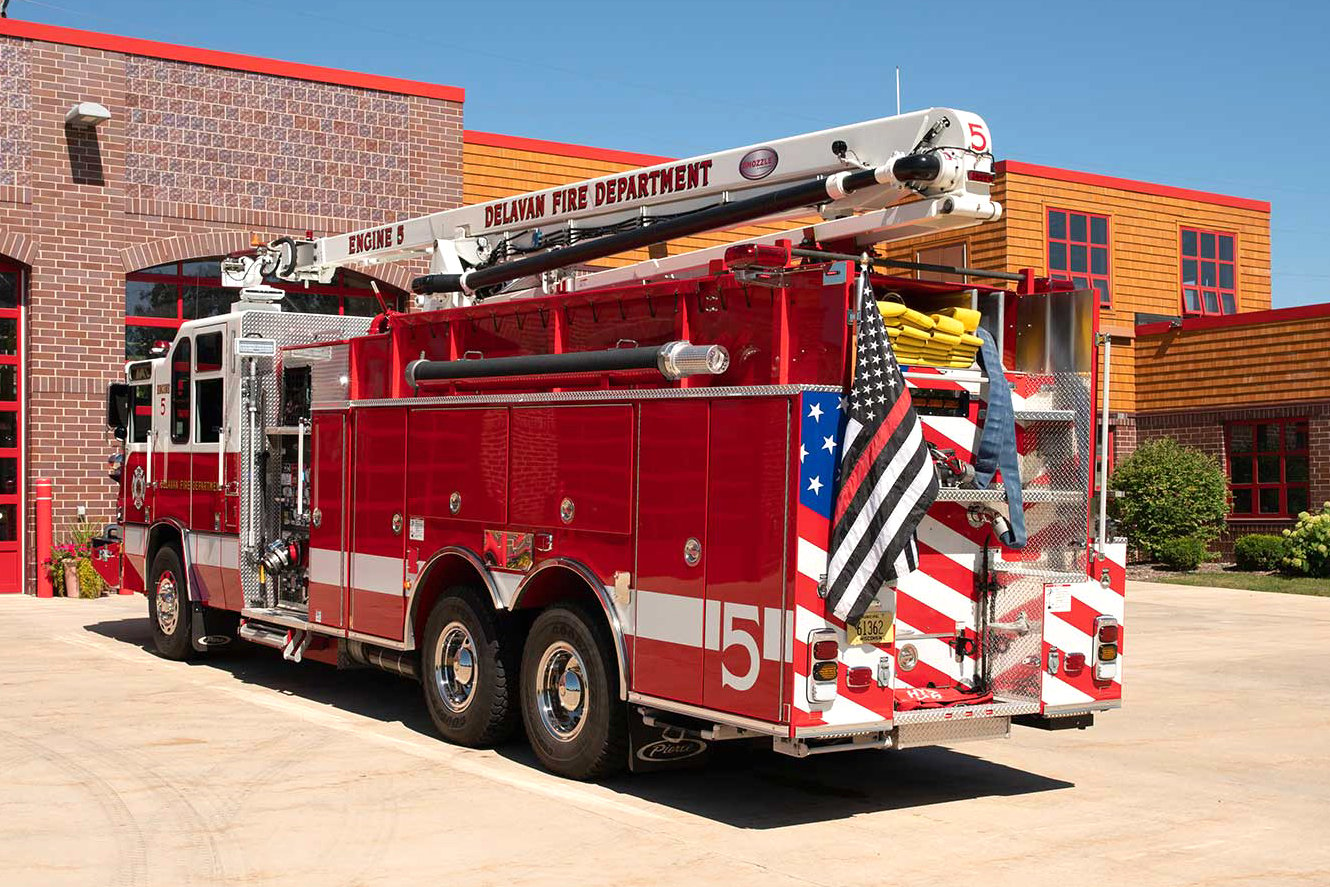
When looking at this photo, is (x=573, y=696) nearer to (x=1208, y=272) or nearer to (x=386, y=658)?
(x=386, y=658)

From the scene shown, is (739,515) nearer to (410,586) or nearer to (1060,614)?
(1060,614)

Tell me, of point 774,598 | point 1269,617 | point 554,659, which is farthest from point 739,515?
point 1269,617

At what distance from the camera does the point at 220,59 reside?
19.7 m

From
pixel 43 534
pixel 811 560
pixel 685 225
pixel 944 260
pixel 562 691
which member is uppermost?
pixel 944 260

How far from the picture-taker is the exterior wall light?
18297 millimetres

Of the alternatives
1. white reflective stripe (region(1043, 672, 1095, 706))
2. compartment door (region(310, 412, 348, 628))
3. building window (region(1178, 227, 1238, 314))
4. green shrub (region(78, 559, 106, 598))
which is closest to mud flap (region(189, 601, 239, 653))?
compartment door (region(310, 412, 348, 628))

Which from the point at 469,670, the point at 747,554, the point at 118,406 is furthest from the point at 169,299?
the point at 747,554

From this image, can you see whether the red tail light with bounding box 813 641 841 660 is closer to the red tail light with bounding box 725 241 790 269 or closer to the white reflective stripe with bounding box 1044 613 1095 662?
the white reflective stripe with bounding box 1044 613 1095 662

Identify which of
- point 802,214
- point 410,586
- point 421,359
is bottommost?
point 410,586

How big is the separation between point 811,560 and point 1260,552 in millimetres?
20209

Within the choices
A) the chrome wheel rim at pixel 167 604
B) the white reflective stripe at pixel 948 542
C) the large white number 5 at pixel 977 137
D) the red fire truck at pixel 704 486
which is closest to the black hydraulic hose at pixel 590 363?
the red fire truck at pixel 704 486

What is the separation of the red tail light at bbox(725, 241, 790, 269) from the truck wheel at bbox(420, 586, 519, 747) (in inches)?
118

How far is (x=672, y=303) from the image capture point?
8031 millimetres

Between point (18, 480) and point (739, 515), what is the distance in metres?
14.3
